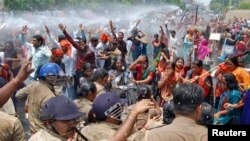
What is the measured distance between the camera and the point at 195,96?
333 cm

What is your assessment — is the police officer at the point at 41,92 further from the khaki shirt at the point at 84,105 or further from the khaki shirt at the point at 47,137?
the khaki shirt at the point at 47,137

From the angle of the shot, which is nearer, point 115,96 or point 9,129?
point 9,129

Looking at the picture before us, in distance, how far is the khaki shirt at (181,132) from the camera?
310 cm

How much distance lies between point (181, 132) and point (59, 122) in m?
0.91

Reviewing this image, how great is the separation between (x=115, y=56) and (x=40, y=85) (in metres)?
5.67

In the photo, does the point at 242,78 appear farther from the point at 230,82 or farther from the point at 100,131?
the point at 100,131

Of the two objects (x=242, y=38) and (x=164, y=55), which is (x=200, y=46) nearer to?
(x=242, y=38)

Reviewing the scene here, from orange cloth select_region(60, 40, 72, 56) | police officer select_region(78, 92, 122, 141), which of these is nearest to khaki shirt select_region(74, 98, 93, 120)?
police officer select_region(78, 92, 122, 141)

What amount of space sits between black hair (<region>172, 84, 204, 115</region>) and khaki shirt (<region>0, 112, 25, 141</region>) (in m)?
1.46

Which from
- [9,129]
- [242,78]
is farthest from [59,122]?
[242,78]

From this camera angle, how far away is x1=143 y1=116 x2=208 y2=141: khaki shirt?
3.10 metres

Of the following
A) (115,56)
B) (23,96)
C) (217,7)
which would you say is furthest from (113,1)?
(217,7)

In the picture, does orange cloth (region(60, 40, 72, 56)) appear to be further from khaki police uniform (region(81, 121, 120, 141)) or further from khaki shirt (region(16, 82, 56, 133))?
khaki police uniform (region(81, 121, 120, 141))

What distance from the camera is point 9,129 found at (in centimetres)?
391
